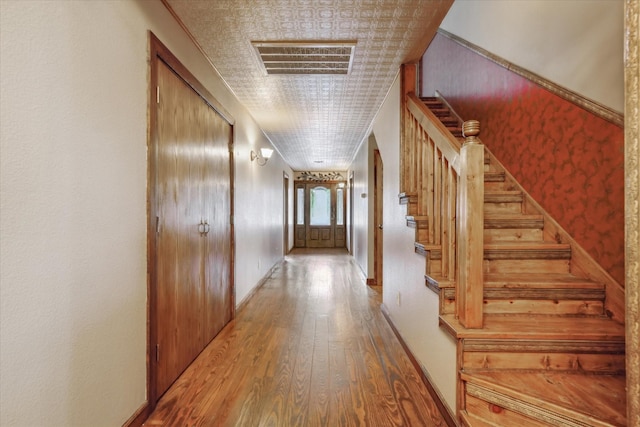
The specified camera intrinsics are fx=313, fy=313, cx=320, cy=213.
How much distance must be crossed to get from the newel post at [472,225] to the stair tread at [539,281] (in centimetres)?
29

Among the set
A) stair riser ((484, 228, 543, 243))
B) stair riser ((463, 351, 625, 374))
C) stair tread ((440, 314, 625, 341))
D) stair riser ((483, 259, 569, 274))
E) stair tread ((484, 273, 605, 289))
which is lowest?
stair riser ((463, 351, 625, 374))

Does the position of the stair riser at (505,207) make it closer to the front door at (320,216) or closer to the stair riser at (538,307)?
the stair riser at (538,307)

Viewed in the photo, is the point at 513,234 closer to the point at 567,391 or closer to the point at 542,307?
the point at 542,307

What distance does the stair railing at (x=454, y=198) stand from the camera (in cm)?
150

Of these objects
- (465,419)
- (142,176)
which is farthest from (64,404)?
(465,419)

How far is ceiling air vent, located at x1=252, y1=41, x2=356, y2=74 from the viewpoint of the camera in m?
2.34

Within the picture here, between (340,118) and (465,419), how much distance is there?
3.56m

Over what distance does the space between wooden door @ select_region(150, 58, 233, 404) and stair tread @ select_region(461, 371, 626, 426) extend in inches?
66.7

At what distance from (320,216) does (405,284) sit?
7.82 metres

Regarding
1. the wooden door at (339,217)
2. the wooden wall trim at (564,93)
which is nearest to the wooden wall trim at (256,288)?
the wooden wall trim at (564,93)

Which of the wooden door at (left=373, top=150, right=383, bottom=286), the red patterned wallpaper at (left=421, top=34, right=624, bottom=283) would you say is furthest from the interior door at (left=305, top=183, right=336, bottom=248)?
the red patterned wallpaper at (left=421, top=34, right=624, bottom=283)

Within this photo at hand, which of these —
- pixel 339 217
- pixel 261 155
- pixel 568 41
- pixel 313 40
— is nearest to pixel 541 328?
pixel 568 41

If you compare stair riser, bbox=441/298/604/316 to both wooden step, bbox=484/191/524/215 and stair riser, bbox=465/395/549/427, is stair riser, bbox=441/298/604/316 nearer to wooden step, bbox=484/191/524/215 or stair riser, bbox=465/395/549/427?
stair riser, bbox=465/395/549/427

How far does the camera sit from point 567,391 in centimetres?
133
